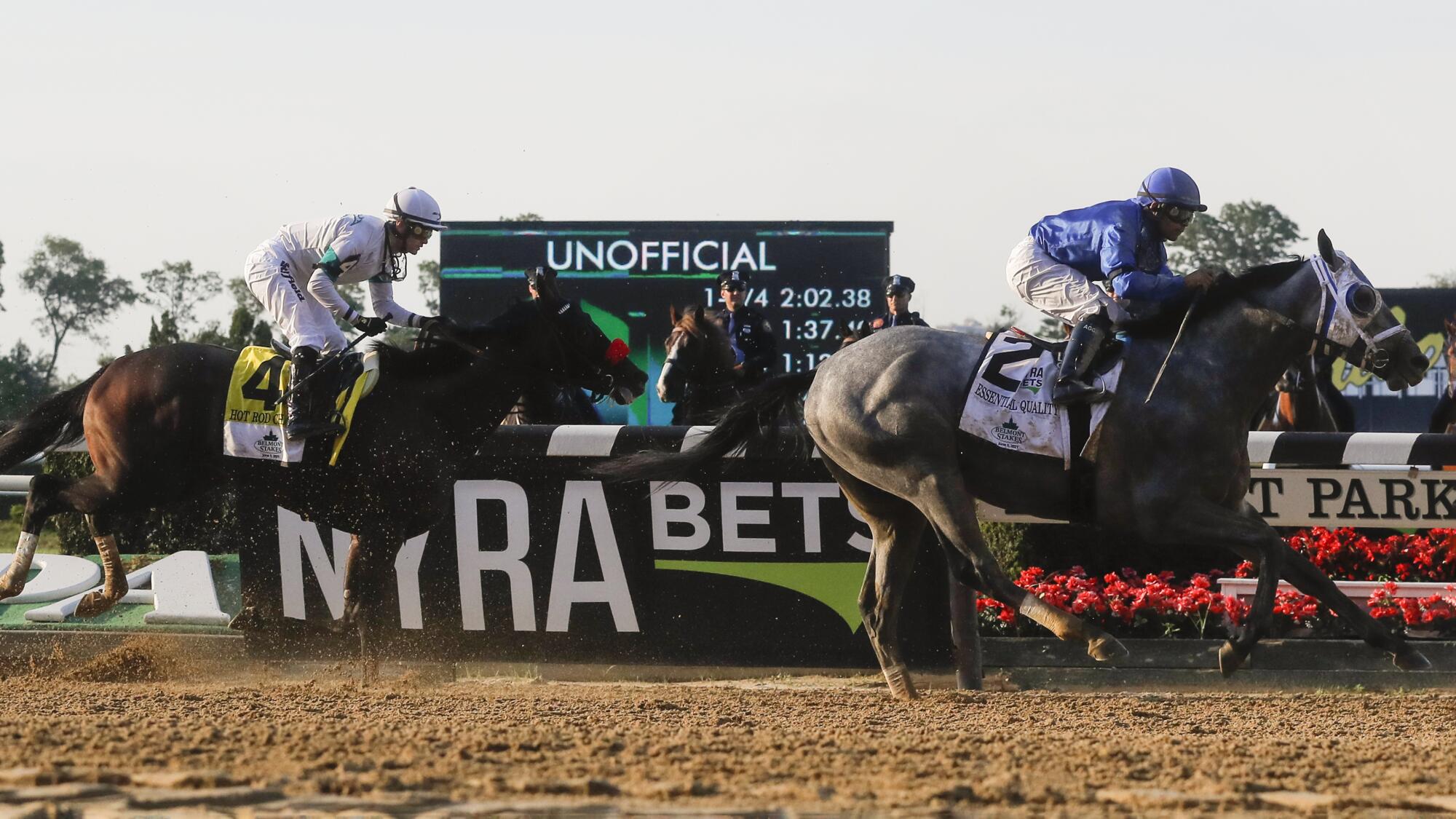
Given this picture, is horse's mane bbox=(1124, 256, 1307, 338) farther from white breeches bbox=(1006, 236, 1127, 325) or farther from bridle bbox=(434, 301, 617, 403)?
bridle bbox=(434, 301, 617, 403)

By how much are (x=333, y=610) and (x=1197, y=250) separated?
40428 millimetres

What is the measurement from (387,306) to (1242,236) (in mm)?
41476

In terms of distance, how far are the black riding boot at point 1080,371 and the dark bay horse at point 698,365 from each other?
4.18 metres

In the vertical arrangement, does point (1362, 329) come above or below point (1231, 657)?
above

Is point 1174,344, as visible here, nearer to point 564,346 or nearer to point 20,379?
point 564,346

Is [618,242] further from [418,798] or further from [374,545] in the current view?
[418,798]

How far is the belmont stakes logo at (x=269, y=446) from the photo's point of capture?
22.0 feet

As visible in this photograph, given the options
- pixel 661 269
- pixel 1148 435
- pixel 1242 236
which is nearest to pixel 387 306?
pixel 1148 435

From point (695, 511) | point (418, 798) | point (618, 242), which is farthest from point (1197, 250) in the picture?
point (418, 798)

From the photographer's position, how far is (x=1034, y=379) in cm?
601

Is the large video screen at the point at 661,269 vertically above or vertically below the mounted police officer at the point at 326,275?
above

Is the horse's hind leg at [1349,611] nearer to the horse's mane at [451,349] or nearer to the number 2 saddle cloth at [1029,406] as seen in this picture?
the number 2 saddle cloth at [1029,406]

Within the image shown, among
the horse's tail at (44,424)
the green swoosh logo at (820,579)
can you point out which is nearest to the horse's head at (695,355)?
the green swoosh logo at (820,579)

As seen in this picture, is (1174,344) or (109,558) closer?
(1174,344)
